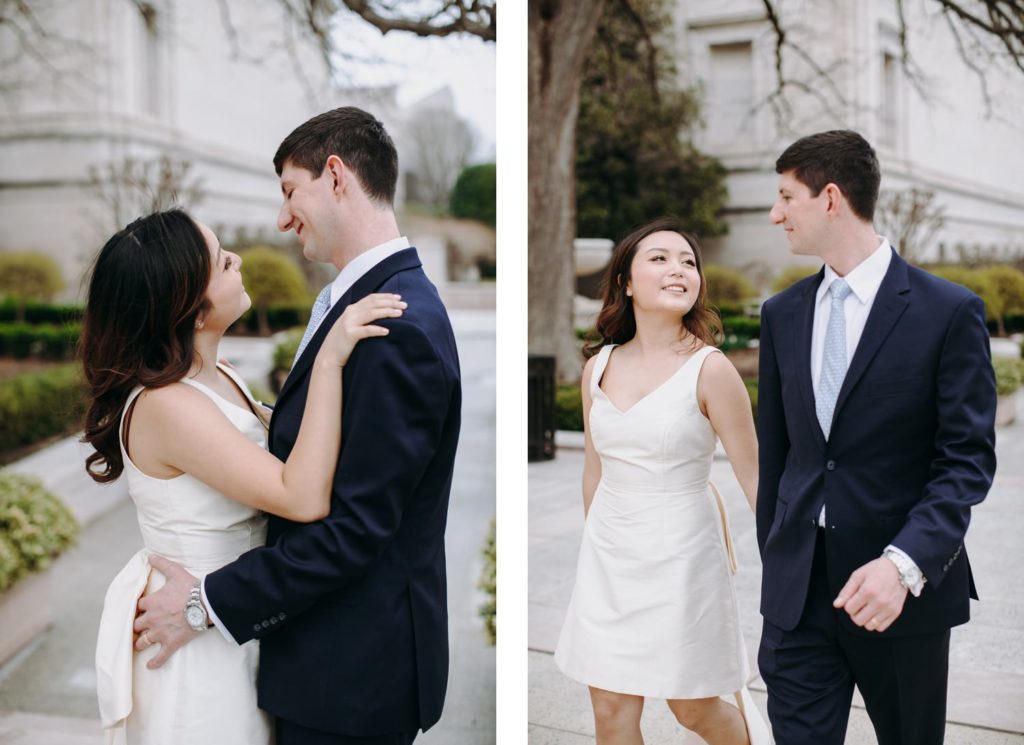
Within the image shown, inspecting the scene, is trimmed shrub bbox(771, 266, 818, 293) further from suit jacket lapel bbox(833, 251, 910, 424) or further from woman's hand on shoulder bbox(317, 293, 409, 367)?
woman's hand on shoulder bbox(317, 293, 409, 367)

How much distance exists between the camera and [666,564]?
2205 mm

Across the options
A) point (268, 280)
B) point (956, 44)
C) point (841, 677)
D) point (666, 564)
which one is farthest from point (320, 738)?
point (268, 280)

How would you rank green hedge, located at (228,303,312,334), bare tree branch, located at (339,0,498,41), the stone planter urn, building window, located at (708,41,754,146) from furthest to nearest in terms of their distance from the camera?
green hedge, located at (228,303,312,334), the stone planter urn, bare tree branch, located at (339,0,498,41), building window, located at (708,41,754,146)

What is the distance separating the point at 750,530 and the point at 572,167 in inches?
66.0

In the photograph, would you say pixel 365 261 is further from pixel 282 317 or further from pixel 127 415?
pixel 282 317

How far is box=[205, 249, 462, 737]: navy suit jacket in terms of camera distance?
4.99 ft

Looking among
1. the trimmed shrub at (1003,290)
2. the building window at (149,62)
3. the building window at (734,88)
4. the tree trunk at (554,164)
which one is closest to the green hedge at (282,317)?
the building window at (149,62)

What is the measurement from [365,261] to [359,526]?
0.47m

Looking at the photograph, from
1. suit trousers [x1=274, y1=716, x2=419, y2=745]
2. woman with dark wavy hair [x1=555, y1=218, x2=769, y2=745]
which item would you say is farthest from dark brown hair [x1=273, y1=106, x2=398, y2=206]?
suit trousers [x1=274, y1=716, x2=419, y2=745]

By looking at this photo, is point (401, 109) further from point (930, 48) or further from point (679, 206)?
point (930, 48)

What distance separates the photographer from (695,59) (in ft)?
12.3

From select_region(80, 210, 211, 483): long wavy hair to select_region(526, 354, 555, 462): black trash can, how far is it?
1958 millimetres

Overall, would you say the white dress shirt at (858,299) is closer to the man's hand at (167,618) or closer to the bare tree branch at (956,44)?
the man's hand at (167,618)

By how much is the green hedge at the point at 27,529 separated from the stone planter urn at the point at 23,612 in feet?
0.32
